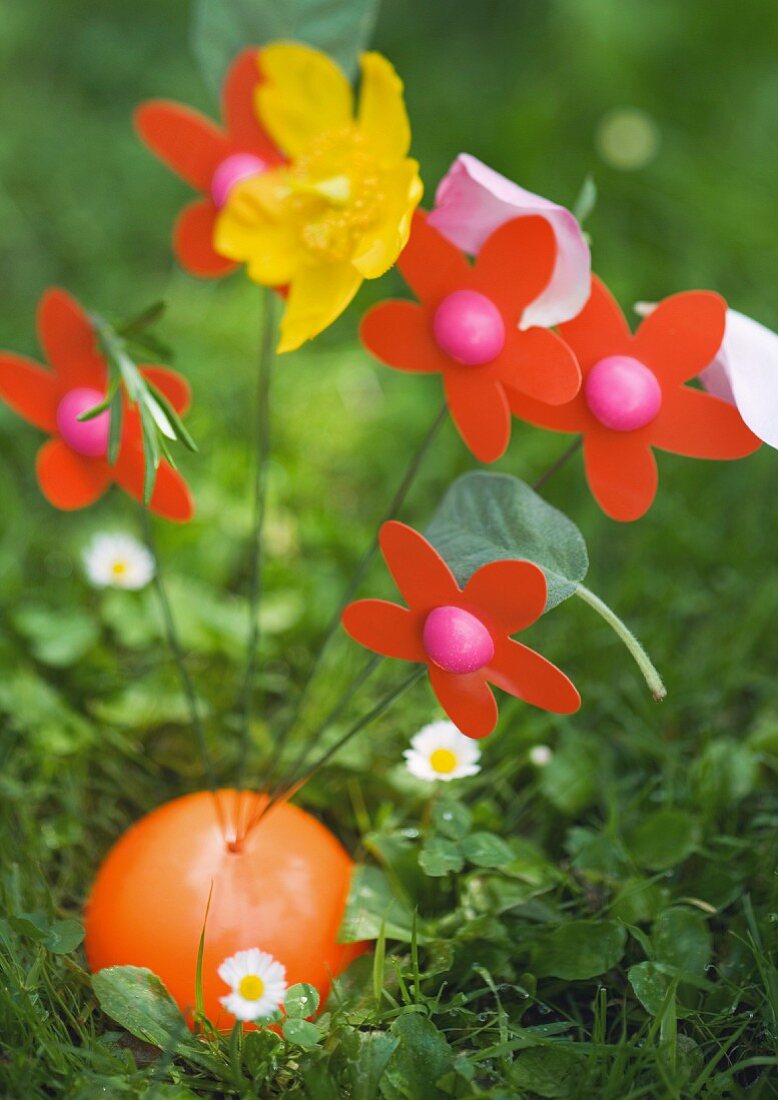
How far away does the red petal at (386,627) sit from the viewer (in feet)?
2.58

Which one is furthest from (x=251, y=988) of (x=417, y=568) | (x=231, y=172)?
(x=231, y=172)

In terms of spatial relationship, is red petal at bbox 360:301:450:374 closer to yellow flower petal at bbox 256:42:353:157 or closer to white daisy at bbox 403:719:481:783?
yellow flower petal at bbox 256:42:353:157

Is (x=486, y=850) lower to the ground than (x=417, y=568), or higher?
lower

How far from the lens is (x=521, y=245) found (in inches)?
31.7

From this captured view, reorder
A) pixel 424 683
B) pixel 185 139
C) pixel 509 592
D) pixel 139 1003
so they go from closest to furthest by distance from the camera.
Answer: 1. pixel 509 592
2. pixel 139 1003
3. pixel 185 139
4. pixel 424 683

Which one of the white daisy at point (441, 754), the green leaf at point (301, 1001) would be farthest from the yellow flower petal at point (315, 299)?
the green leaf at point (301, 1001)

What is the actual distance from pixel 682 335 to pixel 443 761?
430 mm

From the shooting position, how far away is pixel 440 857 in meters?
0.95

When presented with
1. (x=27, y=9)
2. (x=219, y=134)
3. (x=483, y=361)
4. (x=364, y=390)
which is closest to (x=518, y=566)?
(x=483, y=361)

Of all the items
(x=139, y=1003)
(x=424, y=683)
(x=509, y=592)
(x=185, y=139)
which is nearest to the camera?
(x=509, y=592)

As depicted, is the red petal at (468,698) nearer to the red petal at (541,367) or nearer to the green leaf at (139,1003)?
the red petal at (541,367)

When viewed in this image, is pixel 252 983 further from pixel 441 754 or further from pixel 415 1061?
pixel 441 754

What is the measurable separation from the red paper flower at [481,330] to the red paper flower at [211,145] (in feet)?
0.66

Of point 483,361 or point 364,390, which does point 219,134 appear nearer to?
point 483,361
